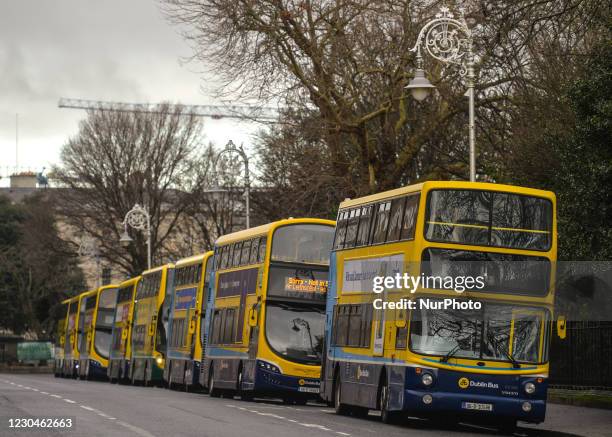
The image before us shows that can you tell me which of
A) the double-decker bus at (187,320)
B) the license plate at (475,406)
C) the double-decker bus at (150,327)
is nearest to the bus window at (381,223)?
the license plate at (475,406)

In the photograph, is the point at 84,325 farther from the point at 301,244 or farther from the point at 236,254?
the point at 301,244

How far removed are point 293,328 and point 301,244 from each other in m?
1.90

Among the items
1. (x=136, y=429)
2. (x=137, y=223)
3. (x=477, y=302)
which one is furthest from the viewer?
(x=137, y=223)

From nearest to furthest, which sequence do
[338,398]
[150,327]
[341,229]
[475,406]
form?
[475,406], [338,398], [341,229], [150,327]

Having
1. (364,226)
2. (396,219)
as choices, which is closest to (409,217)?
(396,219)

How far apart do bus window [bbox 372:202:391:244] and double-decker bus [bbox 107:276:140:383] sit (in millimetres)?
29539

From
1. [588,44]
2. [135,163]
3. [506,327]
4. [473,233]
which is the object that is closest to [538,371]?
[506,327]

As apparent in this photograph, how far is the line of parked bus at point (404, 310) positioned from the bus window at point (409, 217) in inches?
1.4

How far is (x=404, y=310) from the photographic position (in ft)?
74.3

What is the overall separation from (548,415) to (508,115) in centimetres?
1696

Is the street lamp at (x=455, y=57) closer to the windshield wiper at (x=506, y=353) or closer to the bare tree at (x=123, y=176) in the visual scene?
the windshield wiper at (x=506, y=353)

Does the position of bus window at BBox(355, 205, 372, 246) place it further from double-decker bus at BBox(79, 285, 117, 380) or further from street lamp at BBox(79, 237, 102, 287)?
street lamp at BBox(79, 237, 102, 287)

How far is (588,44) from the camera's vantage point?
30.6 m

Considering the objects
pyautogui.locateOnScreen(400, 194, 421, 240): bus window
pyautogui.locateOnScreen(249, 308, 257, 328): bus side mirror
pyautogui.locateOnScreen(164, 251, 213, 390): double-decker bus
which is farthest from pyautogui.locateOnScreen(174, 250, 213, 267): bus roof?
pyautogui.locateOnScreen(400, 194, 421, 240): bus window
